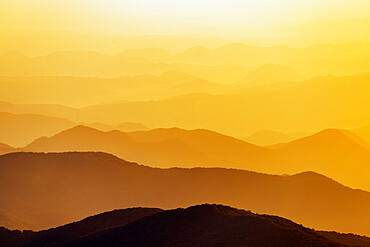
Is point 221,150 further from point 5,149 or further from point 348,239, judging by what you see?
point 348,239

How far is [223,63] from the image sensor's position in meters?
112

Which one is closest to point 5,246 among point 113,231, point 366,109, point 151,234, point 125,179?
point 113,231

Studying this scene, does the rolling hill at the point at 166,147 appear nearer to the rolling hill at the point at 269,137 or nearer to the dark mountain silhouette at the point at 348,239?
the rolling hill at the point at 269,137

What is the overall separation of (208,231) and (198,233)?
508 millimetres

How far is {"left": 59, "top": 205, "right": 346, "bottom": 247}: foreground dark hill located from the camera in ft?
90.8

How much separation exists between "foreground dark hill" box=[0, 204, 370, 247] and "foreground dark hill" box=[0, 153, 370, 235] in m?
20.7

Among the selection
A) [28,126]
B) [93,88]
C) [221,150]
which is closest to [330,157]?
[221,150]

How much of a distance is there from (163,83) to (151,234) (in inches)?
→ 2928

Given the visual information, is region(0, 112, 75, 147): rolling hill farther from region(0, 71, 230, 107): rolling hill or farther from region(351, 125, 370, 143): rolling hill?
region(351, 125, 370, 143): rolling hill

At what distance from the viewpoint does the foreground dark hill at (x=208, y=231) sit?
27688 millimetres

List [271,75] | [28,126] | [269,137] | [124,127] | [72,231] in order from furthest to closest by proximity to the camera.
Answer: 1. [271,75]
2. [28,126]
3. [124,127]
4. [269,137]
5. [72,231]

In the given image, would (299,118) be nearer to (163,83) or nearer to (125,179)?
(163,83)

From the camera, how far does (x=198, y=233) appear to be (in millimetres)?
29188

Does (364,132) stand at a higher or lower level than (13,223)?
higher
